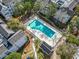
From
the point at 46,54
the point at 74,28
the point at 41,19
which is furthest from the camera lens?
the point at 41,19

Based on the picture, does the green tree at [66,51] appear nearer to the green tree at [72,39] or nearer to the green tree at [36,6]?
the green tree at [72,39]

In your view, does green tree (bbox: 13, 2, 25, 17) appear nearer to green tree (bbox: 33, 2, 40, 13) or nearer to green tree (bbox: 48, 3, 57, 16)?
green tree (bbox: 33, 2, 40, 13)

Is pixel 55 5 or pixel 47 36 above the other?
pixel 55 5

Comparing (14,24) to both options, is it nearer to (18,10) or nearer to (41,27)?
(18,10)

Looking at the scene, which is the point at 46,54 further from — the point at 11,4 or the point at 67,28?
the point at 11,4

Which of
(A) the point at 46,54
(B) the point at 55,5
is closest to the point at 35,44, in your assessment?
(A) the point at 46,54

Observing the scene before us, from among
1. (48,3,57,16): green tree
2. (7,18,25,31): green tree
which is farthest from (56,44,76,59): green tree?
(7,18,25,31): green tree

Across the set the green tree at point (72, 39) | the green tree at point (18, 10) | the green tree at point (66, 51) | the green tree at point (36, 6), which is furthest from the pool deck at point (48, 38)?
the green tree at point (36, 6)
